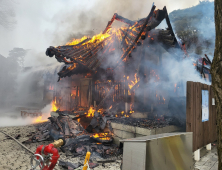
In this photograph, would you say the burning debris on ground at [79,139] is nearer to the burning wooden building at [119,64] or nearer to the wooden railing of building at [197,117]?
the burning wooden building at [119,64]

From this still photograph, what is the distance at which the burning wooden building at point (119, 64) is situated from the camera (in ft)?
36.4

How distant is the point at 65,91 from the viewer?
52.5ft

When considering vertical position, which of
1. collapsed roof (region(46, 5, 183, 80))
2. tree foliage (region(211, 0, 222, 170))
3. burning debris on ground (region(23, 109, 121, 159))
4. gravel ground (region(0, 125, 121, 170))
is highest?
collapsed roof (region(46, 5, 183, 80))

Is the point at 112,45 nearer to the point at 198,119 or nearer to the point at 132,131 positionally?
the point at 132,131

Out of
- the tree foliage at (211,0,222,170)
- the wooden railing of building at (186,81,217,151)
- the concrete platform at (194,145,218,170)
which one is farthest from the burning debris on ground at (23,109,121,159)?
the tree foliage at (211,0,222,170)

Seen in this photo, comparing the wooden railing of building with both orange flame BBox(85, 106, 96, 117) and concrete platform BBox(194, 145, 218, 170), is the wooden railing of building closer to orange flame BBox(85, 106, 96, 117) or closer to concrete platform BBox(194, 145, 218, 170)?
concrete platform BBox(194, 145, 218, 170)

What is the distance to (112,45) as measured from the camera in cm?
1220

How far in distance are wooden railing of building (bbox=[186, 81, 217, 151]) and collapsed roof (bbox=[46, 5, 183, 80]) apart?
479 cm

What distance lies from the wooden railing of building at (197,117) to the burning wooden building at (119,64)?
178 inches

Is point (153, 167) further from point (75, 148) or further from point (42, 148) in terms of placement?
point (75, 148)

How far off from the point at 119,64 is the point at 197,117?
7217mm

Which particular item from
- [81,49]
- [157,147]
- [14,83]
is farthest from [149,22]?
[14,83]

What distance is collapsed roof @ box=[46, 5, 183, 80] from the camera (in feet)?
32.2

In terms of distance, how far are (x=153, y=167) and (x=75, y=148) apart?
557 centimetres
